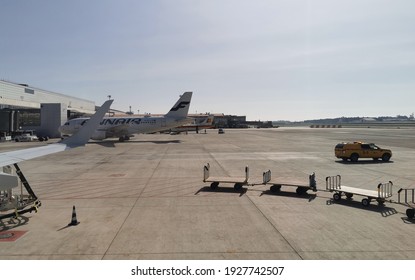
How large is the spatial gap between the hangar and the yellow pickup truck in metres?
63.6

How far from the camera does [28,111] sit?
3253 inches

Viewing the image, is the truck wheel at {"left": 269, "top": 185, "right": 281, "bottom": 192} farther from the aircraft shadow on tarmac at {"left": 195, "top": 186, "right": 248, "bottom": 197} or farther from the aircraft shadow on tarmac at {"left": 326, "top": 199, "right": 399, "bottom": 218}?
the aircraft shadow on tarmac at {"left": 326, "top": 199, "right": 399, "bottom": 218}

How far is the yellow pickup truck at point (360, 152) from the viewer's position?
2998cm

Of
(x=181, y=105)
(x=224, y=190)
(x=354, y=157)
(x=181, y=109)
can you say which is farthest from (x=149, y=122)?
(x=224, y=190)

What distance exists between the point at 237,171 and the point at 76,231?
15.0 metres

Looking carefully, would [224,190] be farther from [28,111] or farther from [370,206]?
[28,111]

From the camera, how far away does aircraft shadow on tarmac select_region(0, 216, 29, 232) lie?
1118cm

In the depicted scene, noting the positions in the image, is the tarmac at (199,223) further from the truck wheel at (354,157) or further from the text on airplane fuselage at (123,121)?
the text on airplane fuselage at (123,121)

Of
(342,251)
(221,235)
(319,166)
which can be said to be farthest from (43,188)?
(319,166)

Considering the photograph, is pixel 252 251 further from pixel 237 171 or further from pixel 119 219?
pixel 237 171

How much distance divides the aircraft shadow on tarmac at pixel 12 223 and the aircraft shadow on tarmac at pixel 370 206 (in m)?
13.4

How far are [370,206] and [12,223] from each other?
15278mm

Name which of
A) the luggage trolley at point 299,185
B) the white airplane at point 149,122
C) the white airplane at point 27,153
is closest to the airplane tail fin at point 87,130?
the white airplane at point 27,153

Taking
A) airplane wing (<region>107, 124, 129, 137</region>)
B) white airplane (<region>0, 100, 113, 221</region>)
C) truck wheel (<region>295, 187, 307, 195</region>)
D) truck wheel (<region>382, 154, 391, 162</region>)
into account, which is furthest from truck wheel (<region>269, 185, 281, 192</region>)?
airplane wing (<region>107, 124, 129, 137</region>)
